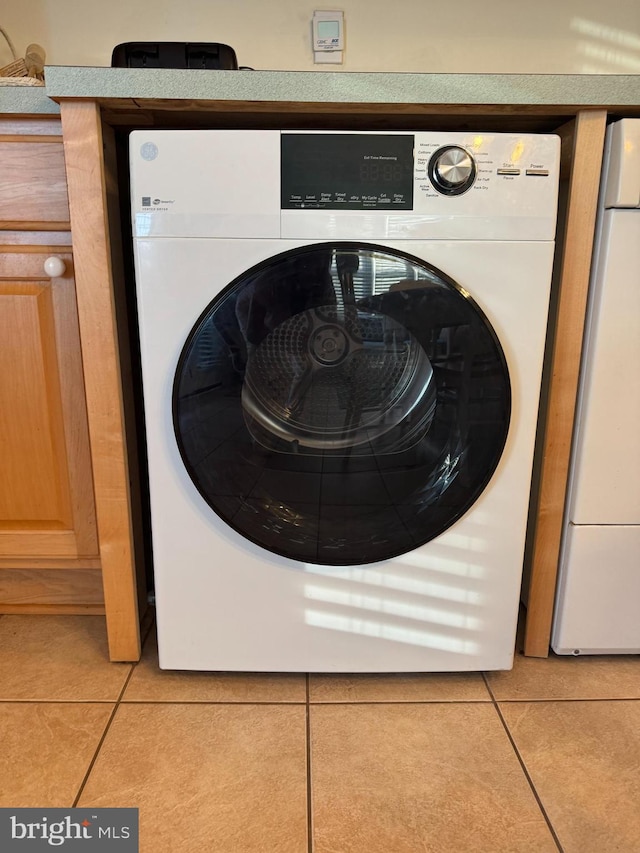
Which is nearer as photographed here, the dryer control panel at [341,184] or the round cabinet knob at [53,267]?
the dryer control panel at [341,184]

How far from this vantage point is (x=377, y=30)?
144cm

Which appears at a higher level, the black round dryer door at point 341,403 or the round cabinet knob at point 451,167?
the round cabinet knob at point 451,167

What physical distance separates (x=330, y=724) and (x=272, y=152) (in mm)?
899

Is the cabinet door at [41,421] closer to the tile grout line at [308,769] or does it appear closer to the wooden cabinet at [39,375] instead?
the wooden cabinet at [39,375]

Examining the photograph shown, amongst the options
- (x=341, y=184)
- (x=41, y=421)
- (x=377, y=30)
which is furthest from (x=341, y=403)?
(x=377, y=30)

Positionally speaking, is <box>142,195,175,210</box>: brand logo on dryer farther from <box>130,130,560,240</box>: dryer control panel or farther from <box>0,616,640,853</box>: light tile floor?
<box>0,616,640,853</box>: light tile floor

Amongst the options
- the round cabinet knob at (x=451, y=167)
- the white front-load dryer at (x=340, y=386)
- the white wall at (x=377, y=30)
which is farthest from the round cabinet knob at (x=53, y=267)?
the white wall at (x=377, y=30)

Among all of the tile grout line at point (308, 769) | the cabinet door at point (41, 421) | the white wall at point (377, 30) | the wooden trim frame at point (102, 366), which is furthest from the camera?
the white wall at point (377, 30)

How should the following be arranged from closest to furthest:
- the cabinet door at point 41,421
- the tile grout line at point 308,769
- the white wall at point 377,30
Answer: the tile grout line at point 308,769, the cabinet door at point 41,421, the white wall at point 377,30

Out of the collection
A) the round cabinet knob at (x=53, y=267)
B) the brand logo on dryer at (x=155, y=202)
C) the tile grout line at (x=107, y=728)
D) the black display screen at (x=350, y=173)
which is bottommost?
the tile grout line at (x=107, y=728)

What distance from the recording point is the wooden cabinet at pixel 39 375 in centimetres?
99

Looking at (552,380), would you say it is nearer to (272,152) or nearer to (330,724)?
(272,152)

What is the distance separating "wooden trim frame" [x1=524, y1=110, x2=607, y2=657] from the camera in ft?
3.01

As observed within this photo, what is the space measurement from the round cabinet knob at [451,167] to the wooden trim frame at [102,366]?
0.51 meters
